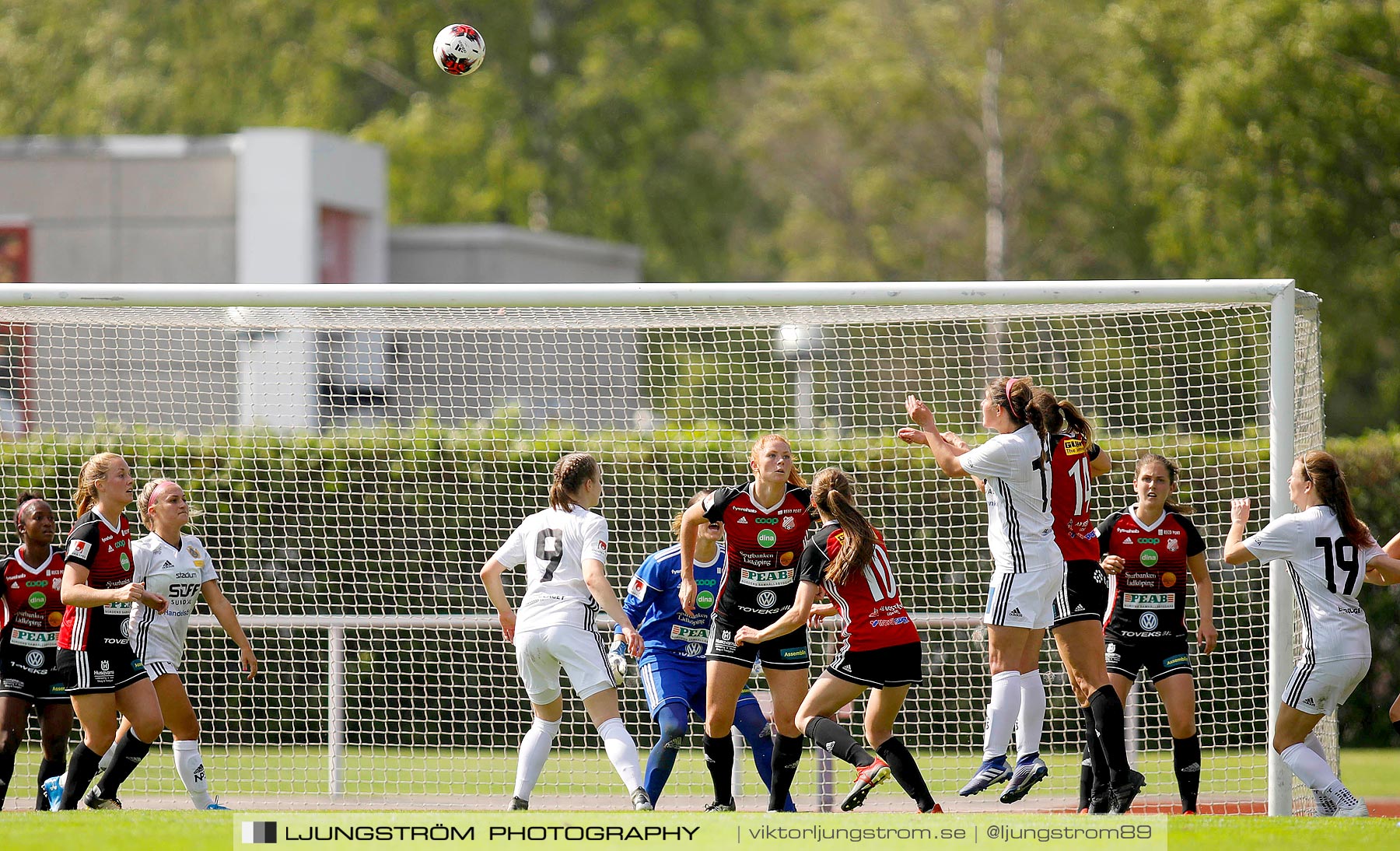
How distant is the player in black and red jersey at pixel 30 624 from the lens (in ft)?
24.4

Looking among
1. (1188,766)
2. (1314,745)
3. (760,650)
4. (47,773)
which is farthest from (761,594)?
(47,773)

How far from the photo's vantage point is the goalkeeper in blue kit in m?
7.41

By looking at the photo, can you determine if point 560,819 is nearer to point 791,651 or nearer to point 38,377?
point 791,651

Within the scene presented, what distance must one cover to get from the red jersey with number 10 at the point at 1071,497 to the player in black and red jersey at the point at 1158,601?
0.84ft

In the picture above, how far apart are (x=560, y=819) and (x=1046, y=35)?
24.8 metres

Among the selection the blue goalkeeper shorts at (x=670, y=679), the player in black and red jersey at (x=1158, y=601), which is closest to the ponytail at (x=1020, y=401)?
the player in black and red jersey at (x=1158, y=601)

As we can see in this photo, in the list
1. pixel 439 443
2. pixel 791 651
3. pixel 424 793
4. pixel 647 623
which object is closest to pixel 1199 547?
pixel 791 651

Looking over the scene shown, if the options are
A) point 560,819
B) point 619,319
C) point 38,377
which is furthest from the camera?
point 38,377

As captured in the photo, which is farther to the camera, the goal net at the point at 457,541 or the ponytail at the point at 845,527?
the goal net at the point at 457,541

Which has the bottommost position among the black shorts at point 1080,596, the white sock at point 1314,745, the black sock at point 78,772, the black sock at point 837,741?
the black sock at point 78,772

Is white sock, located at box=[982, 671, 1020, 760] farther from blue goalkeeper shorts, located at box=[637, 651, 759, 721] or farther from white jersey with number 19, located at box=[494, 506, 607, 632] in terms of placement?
white jersey with number 19, located at box=[494, 506, 607, 632]

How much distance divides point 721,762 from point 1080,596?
1818 mm

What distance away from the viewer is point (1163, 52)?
23406 mm

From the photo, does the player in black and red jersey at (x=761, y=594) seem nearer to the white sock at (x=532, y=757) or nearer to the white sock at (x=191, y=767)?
the white sock at (x=532, y=757)
